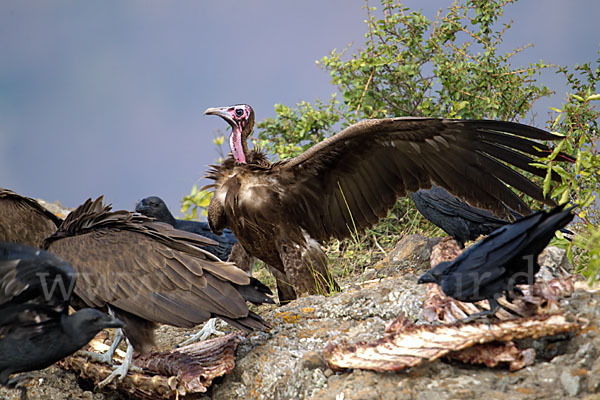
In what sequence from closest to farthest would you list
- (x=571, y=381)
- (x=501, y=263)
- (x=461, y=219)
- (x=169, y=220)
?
(x=571, y=381) → (x=501, y=263) → (x=461, y=219) → (x=169, y=220)

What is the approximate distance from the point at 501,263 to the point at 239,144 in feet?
10.00

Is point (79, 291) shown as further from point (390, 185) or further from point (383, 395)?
point (390, 185)

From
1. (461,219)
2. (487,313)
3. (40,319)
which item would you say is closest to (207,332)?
(40,319)

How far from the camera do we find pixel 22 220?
17.1ft

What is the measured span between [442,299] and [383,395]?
0.96 metres

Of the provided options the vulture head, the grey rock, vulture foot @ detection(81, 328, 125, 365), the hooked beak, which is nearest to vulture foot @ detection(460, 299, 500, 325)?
the grey rock

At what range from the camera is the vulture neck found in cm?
554

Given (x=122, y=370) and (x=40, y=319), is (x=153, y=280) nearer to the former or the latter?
(x=122, y=370)

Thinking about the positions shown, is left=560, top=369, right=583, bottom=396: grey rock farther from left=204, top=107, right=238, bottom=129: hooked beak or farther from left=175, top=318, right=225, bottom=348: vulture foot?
left=204, top=107, right=238, bottom=129: hooked beak

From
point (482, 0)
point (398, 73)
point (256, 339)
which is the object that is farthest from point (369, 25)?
point (256, 339)

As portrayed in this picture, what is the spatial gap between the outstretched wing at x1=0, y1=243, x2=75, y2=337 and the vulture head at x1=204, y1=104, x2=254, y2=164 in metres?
2.55

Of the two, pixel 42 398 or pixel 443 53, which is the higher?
pixel 443 53

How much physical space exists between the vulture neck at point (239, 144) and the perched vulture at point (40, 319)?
244cm

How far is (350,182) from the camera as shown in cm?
517
